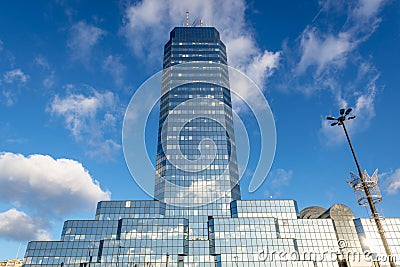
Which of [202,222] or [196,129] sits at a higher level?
[196,129]

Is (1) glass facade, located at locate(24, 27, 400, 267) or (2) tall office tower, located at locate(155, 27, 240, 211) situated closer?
(1) glass facade, located at locate(24, 27, 400, 267)

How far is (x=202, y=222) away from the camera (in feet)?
370

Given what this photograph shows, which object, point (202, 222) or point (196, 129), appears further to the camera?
point (196, 129)

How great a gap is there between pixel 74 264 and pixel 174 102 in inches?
3364

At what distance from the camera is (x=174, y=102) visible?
14450cm

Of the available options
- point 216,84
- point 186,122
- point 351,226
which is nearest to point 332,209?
point 351,226

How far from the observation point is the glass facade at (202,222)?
85.0 metres

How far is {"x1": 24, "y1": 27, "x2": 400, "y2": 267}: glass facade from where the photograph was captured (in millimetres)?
85000

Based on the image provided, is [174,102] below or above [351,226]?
above

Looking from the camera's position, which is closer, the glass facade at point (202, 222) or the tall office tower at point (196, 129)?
the glass facade at point (202, 222)

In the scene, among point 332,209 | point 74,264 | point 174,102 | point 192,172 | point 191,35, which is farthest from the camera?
point 191,35

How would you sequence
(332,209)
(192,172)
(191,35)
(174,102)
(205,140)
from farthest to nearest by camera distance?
(191,35) < (174,102) < (205,140) < (192,172) < (332,209)

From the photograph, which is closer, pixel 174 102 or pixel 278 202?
pixel 278 202

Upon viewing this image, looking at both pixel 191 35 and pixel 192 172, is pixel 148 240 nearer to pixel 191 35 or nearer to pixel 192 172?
pixel 192 172
